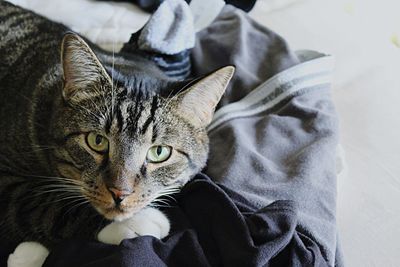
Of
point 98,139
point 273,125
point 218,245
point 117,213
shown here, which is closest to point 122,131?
point 98,139

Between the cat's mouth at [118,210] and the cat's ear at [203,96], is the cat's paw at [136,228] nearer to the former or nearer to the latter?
the cat's mouth at [118,210]

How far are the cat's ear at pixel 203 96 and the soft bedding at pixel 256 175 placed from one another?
15 cm

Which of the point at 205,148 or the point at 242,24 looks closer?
the point at 205,148

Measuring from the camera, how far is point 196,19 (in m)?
1.71

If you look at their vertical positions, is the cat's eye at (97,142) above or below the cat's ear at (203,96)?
below

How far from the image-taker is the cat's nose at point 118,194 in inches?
36.4

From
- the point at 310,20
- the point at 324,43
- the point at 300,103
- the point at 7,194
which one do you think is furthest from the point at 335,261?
the point at 310,20

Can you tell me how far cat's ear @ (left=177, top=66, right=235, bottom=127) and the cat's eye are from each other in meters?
0.18

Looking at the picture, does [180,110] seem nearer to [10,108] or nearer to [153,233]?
[153,233]

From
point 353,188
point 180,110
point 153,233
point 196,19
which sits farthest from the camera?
point 196,19

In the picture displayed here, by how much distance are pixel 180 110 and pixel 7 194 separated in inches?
17.1

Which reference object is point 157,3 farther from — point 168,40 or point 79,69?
point 79,69

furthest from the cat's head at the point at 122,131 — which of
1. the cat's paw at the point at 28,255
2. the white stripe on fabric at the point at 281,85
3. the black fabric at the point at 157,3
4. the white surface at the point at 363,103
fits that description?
the black fabric at the point at 157,3

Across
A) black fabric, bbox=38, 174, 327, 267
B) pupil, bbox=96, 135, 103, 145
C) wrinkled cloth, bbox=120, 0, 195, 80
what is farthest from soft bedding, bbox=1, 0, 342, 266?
pupil, bbox=96, 135, 103, 145
